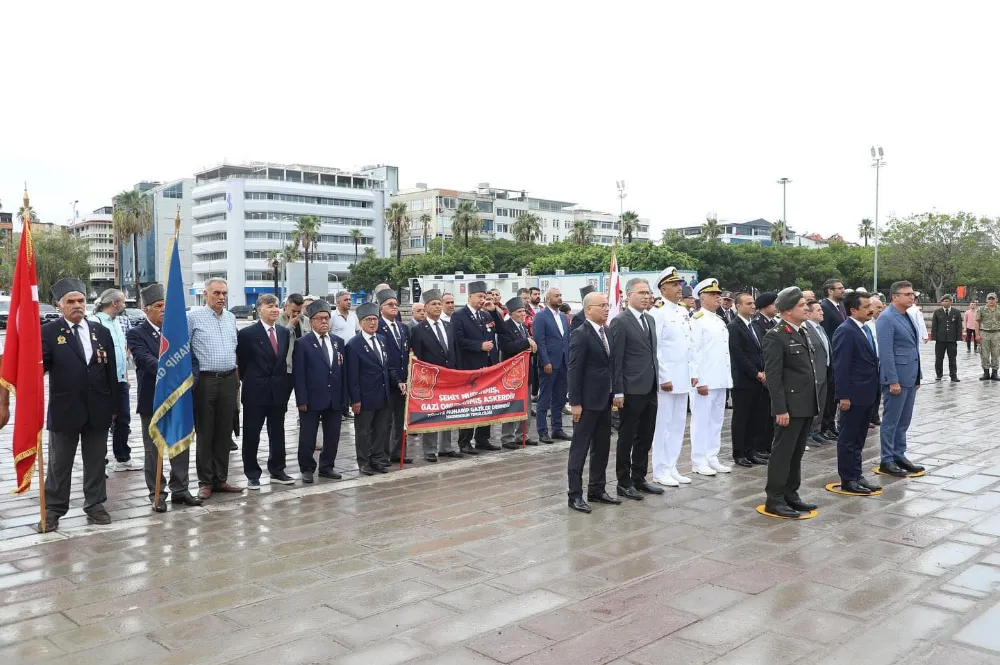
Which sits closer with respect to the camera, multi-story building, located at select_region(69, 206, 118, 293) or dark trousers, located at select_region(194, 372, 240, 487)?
dark trousers, located at select_region(194, 372, 240, 487)

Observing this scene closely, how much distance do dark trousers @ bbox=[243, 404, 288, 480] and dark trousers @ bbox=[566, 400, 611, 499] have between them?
2.99 metres

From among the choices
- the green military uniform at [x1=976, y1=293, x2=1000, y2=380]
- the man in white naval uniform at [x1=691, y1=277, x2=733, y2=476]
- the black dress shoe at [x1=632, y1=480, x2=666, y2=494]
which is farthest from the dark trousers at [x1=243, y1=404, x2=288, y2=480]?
the green military uniform at [x1=976, y1=293, x2=1000, y2=380]

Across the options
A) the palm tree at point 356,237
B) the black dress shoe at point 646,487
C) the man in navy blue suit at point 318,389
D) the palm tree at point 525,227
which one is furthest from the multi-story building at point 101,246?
the black dress shoe at point 646,487

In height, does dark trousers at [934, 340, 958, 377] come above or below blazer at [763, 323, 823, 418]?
below

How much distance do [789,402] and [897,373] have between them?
7.34 ft

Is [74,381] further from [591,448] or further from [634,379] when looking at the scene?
[634,379]

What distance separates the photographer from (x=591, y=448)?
7.21 meters

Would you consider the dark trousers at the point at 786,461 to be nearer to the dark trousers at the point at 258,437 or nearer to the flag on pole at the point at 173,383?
the dark trousers at the point at 258,437

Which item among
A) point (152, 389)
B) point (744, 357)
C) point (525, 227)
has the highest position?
point (525, 227)

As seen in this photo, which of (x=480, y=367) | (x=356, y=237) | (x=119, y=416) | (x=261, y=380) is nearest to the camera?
(x=261, y=380)

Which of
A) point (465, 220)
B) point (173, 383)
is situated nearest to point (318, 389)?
point (173, 383)

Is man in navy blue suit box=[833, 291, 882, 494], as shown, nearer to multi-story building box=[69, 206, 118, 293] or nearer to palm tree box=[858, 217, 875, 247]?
palm tree box=[858, 217, 875, 247]

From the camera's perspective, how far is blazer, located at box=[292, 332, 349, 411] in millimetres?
7973

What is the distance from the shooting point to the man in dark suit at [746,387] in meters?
8.88
